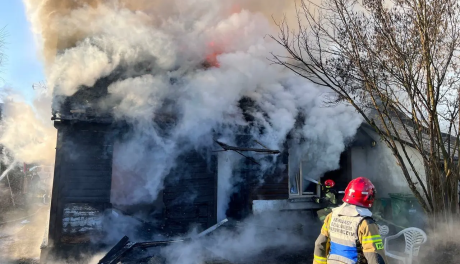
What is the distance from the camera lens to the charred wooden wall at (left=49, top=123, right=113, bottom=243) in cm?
727

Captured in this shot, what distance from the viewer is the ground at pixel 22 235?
24.7 ft

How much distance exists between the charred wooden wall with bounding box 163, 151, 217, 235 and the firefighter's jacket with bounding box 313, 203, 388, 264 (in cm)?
573

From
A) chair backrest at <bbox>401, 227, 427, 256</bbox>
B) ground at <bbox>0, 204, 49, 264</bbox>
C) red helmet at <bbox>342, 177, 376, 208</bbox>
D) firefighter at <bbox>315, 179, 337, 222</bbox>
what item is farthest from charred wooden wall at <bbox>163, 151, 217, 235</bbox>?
red helmet at <bbox>342, 177, 376, 208</bbox>

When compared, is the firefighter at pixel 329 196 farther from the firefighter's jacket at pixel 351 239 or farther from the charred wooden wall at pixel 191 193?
the firefighter's jacket at pixel 351 239

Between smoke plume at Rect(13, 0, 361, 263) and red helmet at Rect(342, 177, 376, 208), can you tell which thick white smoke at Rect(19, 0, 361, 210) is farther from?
red helmet at Rect(342, 177, 376, 208)

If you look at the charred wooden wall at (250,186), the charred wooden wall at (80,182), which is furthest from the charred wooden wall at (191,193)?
the charred wooden wall at (80,182)

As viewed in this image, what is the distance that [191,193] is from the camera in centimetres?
859

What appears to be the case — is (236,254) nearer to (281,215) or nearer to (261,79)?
(281,215)

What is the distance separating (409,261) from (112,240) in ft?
20.6

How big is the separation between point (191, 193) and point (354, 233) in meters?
6.29

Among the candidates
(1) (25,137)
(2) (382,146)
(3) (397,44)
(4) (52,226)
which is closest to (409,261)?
(3) (397,44)

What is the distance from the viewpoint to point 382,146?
36.0ft

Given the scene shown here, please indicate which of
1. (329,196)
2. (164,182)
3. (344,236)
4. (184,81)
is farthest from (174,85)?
(344,236)

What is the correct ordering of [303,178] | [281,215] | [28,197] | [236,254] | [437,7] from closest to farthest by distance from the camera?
[437,7] < [236,254] < [281,215] < [303,178] < [28,197]
